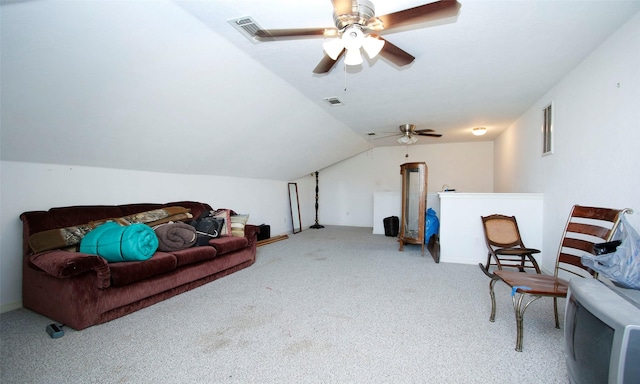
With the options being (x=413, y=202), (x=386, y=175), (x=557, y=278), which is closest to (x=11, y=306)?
(x=557, y=278)

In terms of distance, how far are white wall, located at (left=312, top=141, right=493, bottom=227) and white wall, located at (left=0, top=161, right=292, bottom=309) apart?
4.00m

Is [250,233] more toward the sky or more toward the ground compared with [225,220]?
more toward the ground

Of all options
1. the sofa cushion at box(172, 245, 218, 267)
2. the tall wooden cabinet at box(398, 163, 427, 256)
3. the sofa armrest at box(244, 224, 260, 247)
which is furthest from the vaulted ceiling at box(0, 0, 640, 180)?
the sofa cushion at box(172, 245, 218, 267)

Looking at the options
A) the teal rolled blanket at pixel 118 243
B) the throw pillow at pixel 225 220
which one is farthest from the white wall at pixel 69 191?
the throw pillow at pixel 225 220

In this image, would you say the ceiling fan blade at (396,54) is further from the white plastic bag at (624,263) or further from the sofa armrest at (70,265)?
the sofa armrest at (70,265)

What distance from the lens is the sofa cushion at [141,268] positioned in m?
2.38

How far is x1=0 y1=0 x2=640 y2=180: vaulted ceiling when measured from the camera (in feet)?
6.81

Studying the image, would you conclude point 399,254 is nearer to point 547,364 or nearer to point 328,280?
point 328,280

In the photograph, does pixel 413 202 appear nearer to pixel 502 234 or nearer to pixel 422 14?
pixel 502 234

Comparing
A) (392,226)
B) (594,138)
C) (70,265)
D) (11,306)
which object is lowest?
(11,306)

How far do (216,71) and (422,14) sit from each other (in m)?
2.01

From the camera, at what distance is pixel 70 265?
2.12m

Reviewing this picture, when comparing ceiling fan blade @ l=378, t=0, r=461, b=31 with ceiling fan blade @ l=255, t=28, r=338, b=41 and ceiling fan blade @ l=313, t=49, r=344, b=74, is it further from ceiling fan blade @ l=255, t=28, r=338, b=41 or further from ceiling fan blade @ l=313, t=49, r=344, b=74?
ceiling fan blade @ l=313, t=49, r=344, b=74

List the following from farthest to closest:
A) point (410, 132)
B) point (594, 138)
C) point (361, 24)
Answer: point (410, 132) → point (594, 138) → point (361, 24)
